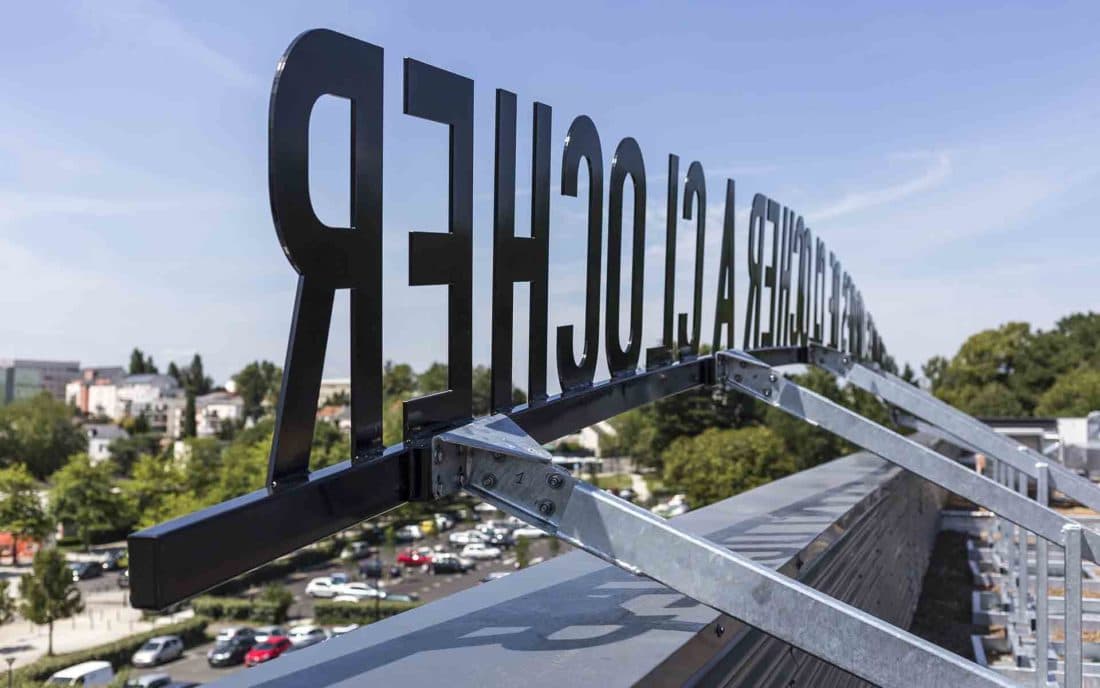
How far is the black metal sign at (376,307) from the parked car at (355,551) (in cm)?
6030

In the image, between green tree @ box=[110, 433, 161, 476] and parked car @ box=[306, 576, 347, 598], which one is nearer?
parked car @ box=[306, 576, 347, 598]

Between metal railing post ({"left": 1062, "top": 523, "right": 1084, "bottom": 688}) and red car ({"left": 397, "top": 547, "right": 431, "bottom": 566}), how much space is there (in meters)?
61.0

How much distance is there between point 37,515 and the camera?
6109 centimetres

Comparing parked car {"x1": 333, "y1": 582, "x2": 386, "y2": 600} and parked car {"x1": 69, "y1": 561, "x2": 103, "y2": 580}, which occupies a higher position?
parked car {"x1": 333, "y1": 582, "x2": 386, "y2": 600}

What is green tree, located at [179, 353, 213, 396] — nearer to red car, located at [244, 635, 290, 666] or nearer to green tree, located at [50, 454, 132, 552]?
green tree, located at [50, 454, 132, 552]

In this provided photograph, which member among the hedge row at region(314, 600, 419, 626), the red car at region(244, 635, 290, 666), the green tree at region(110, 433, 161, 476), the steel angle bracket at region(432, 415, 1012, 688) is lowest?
the hedge row at region(314, 600, 419, 626)

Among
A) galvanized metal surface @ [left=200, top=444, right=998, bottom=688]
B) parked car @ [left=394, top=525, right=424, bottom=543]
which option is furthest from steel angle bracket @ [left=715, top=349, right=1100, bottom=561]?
parked car @ [left=394, top=525, right=424, bottom=543]

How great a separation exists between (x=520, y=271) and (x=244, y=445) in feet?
239

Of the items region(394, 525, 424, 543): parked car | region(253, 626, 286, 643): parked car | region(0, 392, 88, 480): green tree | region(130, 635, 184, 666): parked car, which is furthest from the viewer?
region(0, 392, 88, 480): green tree

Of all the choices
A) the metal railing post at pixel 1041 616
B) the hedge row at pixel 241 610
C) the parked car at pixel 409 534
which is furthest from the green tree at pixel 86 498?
the metal railing post at pixel 1041 616

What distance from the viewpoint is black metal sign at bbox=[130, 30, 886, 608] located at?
2.48 metres

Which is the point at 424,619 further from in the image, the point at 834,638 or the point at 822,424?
the point at 822,424

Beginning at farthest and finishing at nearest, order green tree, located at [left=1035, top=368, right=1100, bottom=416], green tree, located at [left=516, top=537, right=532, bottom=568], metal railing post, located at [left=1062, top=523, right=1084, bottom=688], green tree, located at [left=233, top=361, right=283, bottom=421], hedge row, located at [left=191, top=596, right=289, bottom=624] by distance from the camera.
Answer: green tree, located at [left=233, top=361, right=283, bottom=421]
green tree, located at [left=1035, top=368, right=1100, bottom=416]
green tree, located at [left=516, top=537, right=532, bottom=568]
hedge row, located at [left=191, top=596, right=289, bottom=624]
metal railing post, located at [left=1062, top=523, right=1084, bottom=688]

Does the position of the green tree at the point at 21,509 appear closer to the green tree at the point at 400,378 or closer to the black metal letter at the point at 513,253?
the green tree at the point at 400,378
